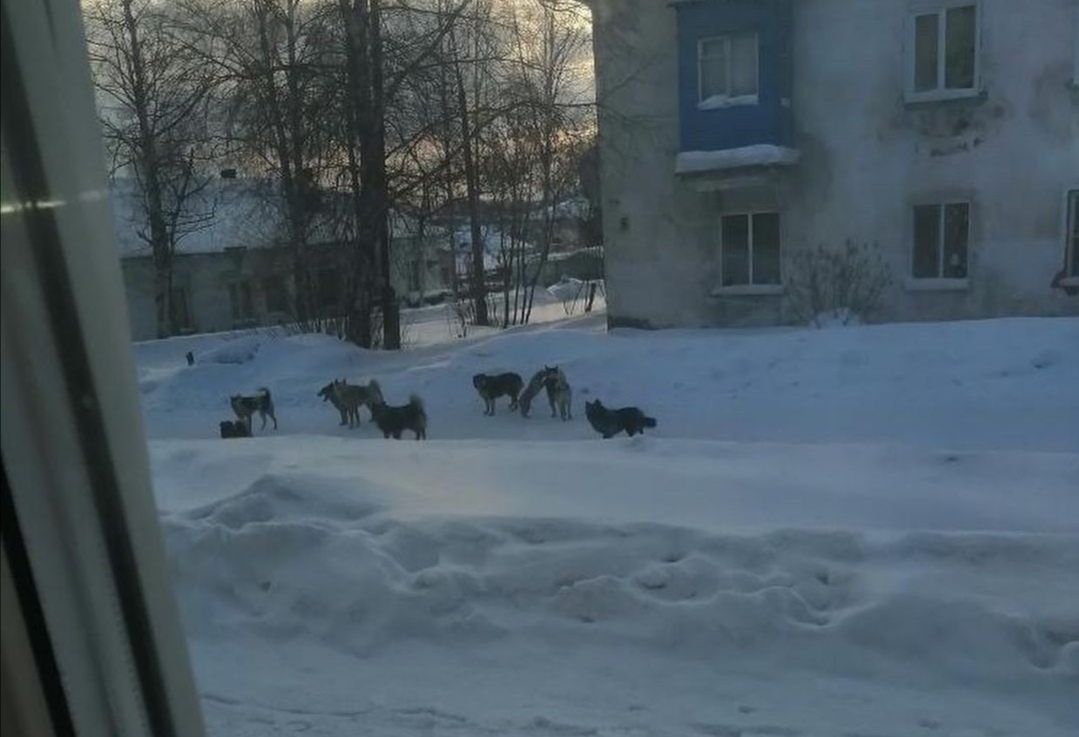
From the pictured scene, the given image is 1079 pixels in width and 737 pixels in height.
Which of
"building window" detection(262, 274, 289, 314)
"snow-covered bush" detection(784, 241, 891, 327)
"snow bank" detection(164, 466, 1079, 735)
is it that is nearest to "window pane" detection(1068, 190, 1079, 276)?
"snow-covered bush" detection(784, 241, 891, 327)

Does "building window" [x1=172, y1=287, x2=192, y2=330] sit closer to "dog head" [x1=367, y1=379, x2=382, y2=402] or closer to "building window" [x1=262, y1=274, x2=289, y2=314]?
"building window" [x1=262, y1=274, x2=289, y2=314]

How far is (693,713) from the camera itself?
2.38 metres

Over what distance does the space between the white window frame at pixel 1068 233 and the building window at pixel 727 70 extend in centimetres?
397

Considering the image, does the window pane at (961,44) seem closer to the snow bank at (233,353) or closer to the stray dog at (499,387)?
the stray dog at (499,387)

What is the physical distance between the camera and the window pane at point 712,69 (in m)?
13.4

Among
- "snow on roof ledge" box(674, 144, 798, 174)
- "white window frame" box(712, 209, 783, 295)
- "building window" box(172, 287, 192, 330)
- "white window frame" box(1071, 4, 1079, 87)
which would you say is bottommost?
"building window" box(172, 287, 192, 330)

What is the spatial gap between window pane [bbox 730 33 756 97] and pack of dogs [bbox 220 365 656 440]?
5968mm

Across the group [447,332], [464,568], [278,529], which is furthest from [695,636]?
[447,332]

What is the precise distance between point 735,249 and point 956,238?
292 cm

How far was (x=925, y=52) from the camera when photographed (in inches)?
484

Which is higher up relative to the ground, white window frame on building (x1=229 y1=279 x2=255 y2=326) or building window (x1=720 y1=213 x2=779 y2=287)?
building window (x1=720 y1=213 x2=779 y2=287)

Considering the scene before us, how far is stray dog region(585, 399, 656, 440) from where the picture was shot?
7.52 metres

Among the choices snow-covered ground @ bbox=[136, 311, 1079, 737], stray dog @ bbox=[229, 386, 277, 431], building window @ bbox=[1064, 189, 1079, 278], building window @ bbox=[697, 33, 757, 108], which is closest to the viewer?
snow-covered ground @ bbox=[136, 311, 1079, 737]

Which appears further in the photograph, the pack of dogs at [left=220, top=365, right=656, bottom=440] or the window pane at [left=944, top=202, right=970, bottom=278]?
Result: the window pane at [left=944, top=202, right=970, bottom=278]
